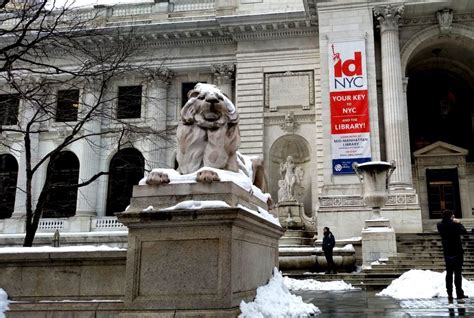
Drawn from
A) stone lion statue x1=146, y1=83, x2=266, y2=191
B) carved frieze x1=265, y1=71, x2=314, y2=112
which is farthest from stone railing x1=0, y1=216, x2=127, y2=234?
stone lion statue x1=146, y1=83, x2=266, y2=191

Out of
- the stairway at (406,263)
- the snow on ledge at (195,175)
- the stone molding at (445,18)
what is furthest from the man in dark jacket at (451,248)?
the stone molding at (445,18)

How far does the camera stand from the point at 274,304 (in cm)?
612

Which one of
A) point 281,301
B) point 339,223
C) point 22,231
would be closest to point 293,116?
point 339,223

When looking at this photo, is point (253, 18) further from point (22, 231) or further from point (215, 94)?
point (215, 94)

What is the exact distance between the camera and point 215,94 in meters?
6.17

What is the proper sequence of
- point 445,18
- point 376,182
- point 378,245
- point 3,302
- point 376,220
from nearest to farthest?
1. point 3,302
2. point 378,245
3. point 376,220
4. point 376,182
5. point 445,18

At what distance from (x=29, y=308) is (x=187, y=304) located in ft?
7.26

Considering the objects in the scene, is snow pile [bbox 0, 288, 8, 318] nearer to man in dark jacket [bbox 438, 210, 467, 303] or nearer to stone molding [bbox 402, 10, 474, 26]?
man in dark jacket [bbox 438, 210, 467, 303]

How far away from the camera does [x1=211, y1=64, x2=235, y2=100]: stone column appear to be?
32.1 metres

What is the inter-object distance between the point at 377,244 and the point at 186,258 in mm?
14423

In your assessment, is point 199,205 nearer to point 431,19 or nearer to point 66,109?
point 66,109

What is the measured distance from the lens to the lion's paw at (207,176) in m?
5.49

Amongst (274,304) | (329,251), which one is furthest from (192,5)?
(274,304)

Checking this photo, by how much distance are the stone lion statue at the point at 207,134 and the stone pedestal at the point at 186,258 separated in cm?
62
